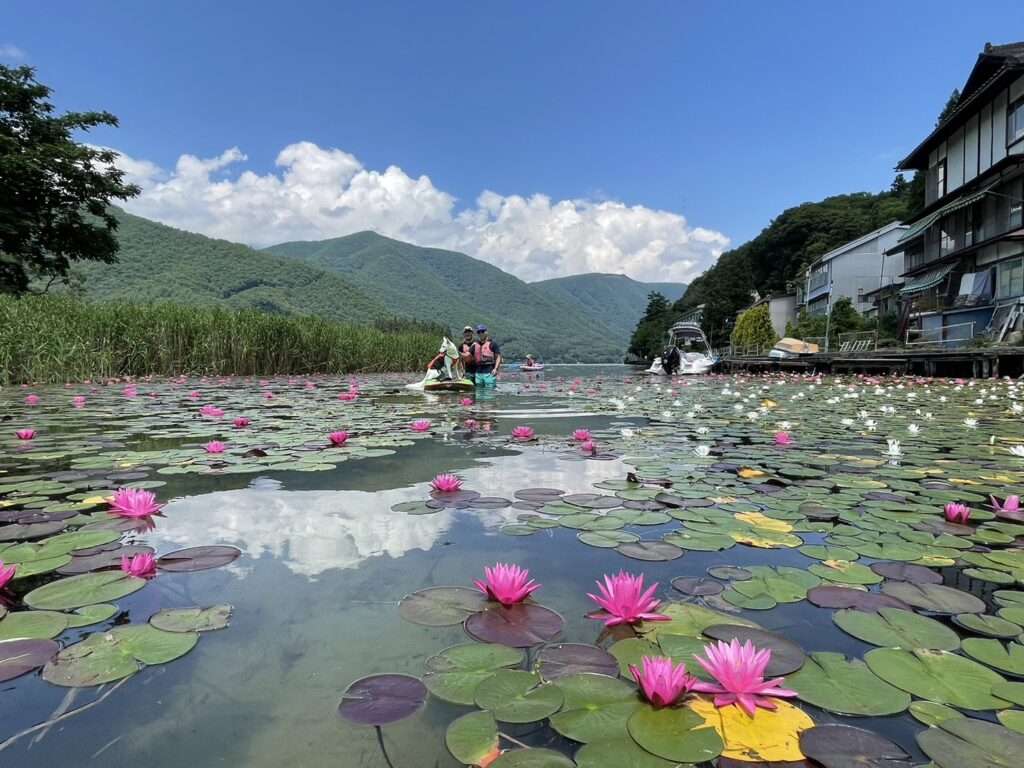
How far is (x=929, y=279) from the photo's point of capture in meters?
22.8

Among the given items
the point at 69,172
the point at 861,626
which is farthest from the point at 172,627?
the point at 69,172

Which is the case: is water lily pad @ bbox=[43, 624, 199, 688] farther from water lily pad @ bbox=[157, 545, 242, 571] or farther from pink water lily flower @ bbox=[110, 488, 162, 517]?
pink water lily flower @ bbox=[110, 488, 162, 517]

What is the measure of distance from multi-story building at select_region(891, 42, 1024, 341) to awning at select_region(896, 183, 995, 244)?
0.15ft

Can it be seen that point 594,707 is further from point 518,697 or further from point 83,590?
point 83,590

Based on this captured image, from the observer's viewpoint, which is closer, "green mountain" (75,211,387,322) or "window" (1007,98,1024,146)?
"window" (1007,98,1024,146)

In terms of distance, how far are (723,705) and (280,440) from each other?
366 centimetres

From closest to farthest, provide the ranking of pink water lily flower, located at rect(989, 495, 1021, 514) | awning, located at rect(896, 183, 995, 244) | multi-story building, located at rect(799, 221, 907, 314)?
pink water lily flower, located at rect(989, 495, 1021, 514) < awning, located at rect(896, 183, 995, 244) < multi-story building, located at rect(799, 221, 907, 314)

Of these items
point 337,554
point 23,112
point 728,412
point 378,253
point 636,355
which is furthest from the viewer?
point 378,253

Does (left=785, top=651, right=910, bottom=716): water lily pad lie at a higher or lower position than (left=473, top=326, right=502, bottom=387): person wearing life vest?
lower

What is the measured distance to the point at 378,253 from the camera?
154000 mm

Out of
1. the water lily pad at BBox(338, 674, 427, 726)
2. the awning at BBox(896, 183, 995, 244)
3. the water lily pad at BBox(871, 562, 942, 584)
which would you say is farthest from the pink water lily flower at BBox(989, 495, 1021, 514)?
the awning at BBox(896, 183, 995, 244)

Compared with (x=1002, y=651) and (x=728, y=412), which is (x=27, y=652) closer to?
(x=1002, y=651)

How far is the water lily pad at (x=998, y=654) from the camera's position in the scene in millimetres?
1112

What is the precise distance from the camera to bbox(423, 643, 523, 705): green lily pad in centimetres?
103
